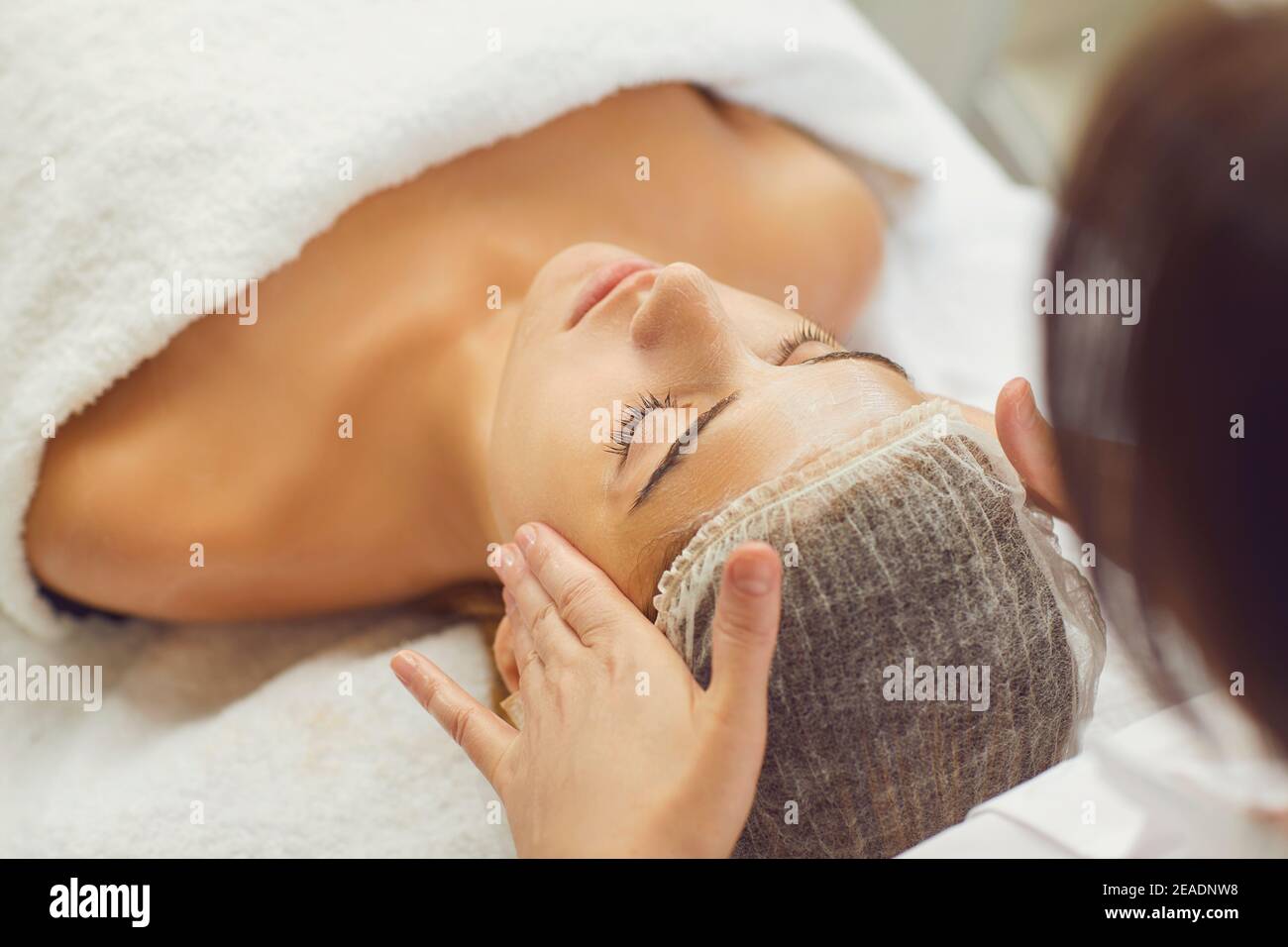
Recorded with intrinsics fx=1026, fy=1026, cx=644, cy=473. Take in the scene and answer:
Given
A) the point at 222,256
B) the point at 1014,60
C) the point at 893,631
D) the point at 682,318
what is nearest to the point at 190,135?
the point at 222,256

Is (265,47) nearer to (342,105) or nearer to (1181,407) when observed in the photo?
(342,105)

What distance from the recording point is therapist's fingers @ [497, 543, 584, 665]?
0.75m

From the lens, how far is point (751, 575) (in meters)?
0.60

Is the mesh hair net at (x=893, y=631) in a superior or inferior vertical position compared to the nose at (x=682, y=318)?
inferior

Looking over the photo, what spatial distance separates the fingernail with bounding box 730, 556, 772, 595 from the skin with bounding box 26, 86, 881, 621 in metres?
0.39

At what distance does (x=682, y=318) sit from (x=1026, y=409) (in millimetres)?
281

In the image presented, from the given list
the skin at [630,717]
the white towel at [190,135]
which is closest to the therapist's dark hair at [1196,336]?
the skin at [630,717]

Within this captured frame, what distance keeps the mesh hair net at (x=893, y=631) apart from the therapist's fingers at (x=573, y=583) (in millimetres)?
42

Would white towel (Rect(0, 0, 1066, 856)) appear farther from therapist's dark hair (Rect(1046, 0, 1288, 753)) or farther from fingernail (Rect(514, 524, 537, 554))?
therapist's dark hair (Rect(1046, 0, 1288, 753))

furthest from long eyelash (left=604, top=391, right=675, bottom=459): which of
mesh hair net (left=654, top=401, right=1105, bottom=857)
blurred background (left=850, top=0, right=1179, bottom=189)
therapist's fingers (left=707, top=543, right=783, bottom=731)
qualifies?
blurred background (left=850, top=0, right=1179, bottom=189)

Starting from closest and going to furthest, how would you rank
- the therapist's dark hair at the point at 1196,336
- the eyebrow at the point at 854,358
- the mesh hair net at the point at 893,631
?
1. the therapist's dark hair at the point at 1196,336
2. the mesh hair net at the point at 893,631
3. the eyebrow at the point at 854,358

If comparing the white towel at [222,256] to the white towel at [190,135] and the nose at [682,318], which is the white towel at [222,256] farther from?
the nose at [682,318]

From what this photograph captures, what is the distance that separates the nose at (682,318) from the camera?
32.9 inches
